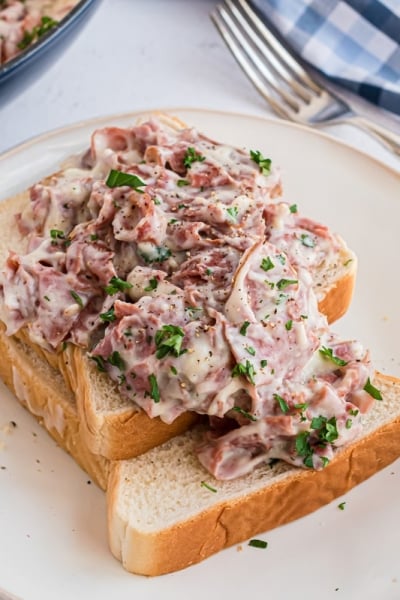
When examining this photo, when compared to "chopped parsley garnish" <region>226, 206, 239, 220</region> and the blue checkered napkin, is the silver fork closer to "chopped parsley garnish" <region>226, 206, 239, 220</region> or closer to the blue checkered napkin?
the blue checkered napkin

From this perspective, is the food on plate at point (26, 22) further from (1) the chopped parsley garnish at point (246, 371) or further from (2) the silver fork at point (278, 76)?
(1) the chopped parsley garnish at point (246, 371)

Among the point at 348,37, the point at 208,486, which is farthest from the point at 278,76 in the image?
the point at 208,486

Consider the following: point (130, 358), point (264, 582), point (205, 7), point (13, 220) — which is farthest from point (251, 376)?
point (205, 7)

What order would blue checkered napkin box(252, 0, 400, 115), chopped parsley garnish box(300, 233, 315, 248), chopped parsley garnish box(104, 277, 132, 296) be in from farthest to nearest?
blue checkered napkin box(252, 0, 400, 115)
chopped parsley garnish box(300, 233, 315, 248)
chopped parsley garnish box(104, 277, 132, 296)

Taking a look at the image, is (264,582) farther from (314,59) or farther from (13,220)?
(314,59)

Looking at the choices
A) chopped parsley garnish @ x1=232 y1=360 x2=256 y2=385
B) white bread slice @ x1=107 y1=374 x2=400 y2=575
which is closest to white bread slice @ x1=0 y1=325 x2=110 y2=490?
white bread slice @ x1=107 y1=374 x2=400 y2=575

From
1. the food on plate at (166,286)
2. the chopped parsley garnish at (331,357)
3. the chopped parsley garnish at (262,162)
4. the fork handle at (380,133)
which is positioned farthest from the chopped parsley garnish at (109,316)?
the fork handle at (380,133)

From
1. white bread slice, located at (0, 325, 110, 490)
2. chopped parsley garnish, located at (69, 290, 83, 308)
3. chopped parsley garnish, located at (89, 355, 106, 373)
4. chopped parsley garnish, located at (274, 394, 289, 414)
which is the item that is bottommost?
white bread slice, located at (0, 325, 110, 490)
